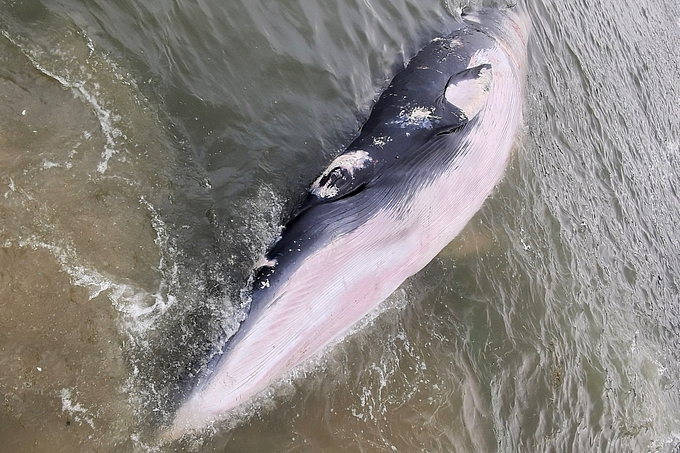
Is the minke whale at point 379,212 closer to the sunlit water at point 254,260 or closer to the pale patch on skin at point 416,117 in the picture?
the pale patch on skin at point 416,117

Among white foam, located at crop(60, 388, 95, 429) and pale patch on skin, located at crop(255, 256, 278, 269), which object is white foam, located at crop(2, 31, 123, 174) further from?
white foam, located at crop(60, 388, 95, 429)

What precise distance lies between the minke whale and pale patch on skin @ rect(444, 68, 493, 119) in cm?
2

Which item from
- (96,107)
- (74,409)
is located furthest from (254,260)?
(96,107)

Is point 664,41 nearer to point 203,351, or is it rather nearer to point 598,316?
point 598,316

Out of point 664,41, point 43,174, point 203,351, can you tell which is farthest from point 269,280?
point 664,41

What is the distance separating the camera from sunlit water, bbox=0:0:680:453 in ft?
16.3

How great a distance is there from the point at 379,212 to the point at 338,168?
0.81 m

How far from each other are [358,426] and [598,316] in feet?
16.9

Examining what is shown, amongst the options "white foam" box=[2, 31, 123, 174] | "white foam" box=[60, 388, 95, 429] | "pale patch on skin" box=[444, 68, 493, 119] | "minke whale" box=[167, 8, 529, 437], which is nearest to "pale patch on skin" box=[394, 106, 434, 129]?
"minke whale" box=[167, 8, 529, 437]

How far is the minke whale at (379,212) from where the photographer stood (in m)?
5.13

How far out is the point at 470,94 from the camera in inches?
289

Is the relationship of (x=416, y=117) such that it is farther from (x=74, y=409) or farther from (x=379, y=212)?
(x=74, y=409)

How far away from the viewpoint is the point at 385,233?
634 centimetres

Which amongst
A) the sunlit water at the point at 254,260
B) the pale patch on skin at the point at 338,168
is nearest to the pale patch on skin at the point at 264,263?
the sunlit water at the point at 254,260
